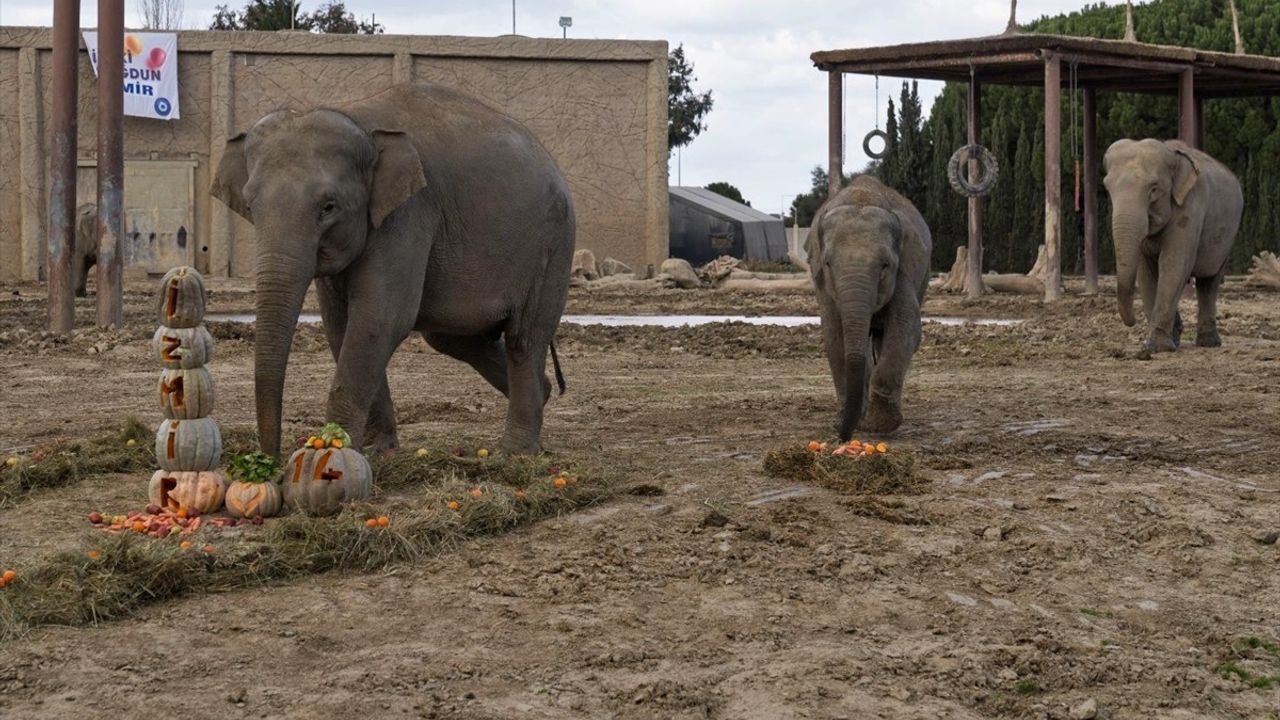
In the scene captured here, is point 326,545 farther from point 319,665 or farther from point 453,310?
point 453,310

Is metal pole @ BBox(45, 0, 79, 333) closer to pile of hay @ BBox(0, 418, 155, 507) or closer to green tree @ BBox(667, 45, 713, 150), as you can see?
pile of hay @ BBox(0, 418, 155, 507)

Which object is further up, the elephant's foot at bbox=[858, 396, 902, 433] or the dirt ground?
the elephant's foot at bbox=[858, 396, 902, 433]

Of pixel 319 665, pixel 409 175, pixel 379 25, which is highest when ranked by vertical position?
pixel 379 25

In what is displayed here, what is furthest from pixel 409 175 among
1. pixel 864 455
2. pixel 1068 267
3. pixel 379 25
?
pixel 379 25

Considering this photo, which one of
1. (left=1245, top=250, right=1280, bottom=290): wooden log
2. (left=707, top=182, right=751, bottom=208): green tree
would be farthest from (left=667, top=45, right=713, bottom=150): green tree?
(left=1245, top=250, right=1280, bottom=290): wooden log

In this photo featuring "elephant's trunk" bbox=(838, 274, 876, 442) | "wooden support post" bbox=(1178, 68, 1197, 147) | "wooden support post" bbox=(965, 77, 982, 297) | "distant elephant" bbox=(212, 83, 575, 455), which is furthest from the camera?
"wooden support post" bbox=(965, 77, 982, 297)

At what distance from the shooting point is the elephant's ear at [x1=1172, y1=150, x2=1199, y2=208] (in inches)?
592

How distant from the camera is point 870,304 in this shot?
9.28 meters

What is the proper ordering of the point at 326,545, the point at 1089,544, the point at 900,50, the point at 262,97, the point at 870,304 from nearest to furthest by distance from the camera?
the point at 326,545, the point at 1089,544, the point at 870,304, the point at 900,50, the point at 262,97

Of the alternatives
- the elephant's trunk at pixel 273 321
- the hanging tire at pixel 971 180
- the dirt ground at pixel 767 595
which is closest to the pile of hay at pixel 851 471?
the dirt ground at pixel 767 595

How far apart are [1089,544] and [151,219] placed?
91.1 ft

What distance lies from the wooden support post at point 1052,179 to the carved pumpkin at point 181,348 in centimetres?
1756

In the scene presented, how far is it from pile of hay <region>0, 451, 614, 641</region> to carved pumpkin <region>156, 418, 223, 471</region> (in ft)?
1.58

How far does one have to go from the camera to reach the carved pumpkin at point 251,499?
673cm
